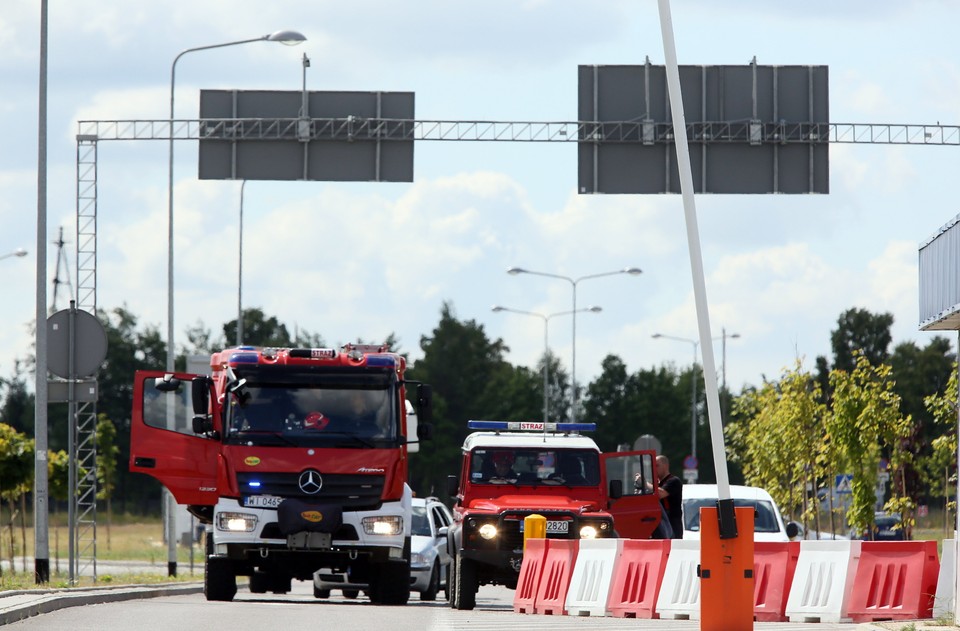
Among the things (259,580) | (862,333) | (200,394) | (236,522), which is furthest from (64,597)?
(862,333)

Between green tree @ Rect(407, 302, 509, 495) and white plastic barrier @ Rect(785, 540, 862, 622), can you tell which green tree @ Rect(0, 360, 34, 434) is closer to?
green tree @ Rect(407, 302, 509, 495)

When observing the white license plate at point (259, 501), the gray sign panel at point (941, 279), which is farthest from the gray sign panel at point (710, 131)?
the gray sign panel at point (941, 279)

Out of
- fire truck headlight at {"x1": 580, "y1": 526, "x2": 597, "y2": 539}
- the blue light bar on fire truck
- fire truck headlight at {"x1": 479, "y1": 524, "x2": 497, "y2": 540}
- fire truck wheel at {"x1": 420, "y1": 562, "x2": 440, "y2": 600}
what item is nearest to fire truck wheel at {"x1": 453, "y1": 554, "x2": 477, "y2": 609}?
fire truck headlight at {"x1": 479, "y1": 524, "x2": 497, "y2": 540}

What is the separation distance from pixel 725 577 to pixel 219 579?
9.41 meters

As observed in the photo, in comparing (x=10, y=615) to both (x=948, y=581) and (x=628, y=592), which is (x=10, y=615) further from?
(x=948, y=581)

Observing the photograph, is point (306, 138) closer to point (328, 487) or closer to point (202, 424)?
point (202, 424)

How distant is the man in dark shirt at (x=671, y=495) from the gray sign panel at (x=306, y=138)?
27.1 feet

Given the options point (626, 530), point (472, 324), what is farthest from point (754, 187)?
point (472, 324)

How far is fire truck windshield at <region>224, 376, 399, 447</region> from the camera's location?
21438 millimetres

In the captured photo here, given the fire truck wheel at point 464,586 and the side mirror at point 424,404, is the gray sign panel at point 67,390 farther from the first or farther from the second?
the fire truck wheel at point 464,586

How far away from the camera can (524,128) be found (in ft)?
96.4

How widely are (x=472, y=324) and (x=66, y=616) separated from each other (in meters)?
124

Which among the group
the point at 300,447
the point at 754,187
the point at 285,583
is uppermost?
the point at 754,187

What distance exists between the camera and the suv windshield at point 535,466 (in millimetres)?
23281
